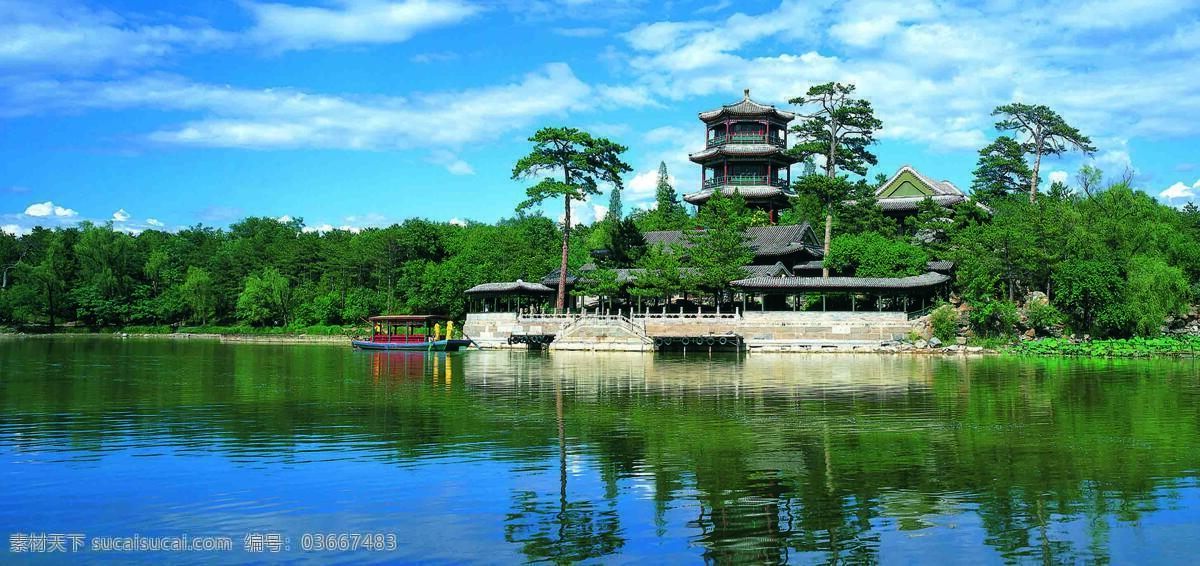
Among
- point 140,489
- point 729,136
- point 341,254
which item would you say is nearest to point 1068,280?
point 729,136

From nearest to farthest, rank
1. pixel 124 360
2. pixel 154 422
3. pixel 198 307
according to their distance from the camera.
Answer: pixel 154 422 → pixel 124 360 → pixel 198 307

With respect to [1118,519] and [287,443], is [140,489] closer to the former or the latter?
[287,443]

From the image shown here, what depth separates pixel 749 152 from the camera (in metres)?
63.5

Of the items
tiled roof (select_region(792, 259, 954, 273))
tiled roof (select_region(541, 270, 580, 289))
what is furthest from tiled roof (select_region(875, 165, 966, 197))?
tiled roof (select_region(541, 270, 580, 289))

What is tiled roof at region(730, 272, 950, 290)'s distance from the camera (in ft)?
154

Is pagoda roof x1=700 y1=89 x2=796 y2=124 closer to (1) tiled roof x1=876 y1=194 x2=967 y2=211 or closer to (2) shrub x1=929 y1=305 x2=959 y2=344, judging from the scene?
(1) tiled roof x1=876 y1=194 x2=967 y2=211

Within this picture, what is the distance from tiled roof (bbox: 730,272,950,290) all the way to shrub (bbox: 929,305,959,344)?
5.52ft

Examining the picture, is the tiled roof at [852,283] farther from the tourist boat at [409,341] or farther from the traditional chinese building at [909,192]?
the tourist boat at [409,341]

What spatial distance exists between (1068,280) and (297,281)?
199ft

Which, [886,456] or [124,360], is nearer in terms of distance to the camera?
[886,456]

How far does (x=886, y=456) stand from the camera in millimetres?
14531

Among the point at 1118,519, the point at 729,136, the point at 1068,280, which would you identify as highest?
the point at 729,136

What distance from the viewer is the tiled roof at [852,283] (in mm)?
46906

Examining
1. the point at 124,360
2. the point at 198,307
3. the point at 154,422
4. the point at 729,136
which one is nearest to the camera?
the point at 154,422
